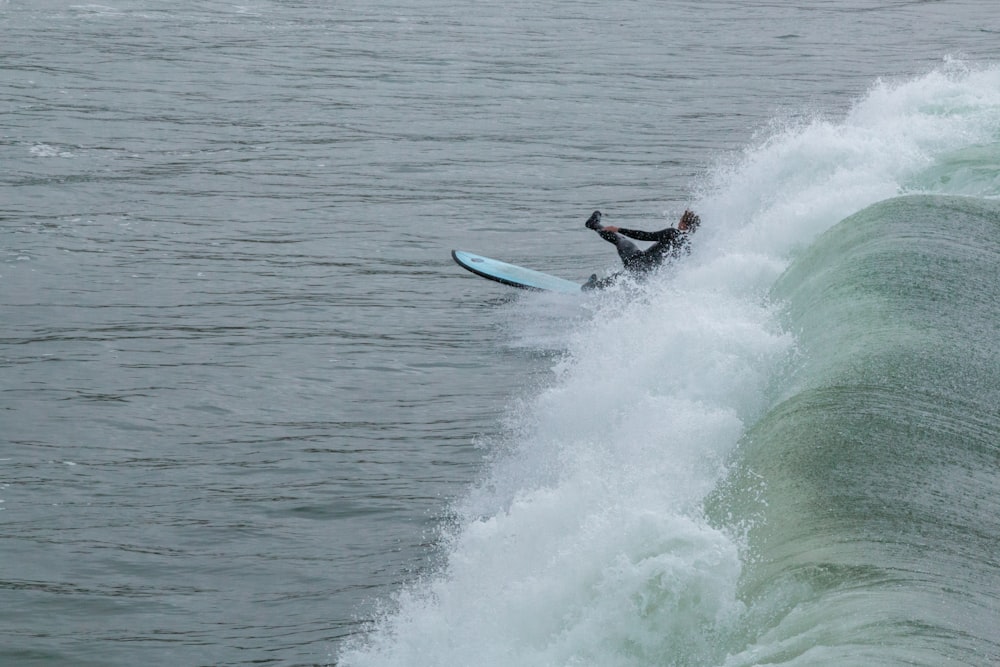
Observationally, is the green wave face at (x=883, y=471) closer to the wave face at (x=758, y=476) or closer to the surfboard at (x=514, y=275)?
the wave face at (x=758, y=476)

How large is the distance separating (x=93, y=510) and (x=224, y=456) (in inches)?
65.1

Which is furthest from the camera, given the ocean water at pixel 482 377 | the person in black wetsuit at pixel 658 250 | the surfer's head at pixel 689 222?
the person in black wetsuit at pixel 658 250

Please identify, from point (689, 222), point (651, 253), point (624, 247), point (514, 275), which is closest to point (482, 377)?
point (514, 275)

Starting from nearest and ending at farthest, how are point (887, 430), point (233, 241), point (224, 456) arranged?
point (887, 430) → point (224, 456) → point (233, 241)

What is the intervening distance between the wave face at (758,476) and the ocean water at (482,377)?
0.04 meters

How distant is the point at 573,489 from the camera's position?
1107cm

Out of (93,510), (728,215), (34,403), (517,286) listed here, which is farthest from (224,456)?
(728,215)

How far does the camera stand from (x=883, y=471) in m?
10.2

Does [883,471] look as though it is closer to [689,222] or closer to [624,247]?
[689,222]

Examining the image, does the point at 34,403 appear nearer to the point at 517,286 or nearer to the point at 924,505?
the point at 517,286

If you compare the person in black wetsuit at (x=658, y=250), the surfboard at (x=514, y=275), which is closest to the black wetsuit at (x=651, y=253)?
the person in black wetsuit at (x=658, y=250)

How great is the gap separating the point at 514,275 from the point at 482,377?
10.8 feet

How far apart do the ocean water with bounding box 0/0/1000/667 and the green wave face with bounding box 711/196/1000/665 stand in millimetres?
35

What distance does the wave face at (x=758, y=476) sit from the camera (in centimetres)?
877
